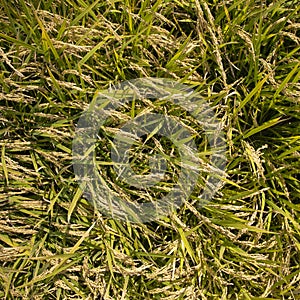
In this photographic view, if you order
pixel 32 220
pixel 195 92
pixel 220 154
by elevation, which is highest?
pixel 195 92

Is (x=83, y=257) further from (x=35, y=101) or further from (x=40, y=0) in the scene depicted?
(x=40, y=0)

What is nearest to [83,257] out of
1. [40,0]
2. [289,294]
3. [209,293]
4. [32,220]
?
[32,220]


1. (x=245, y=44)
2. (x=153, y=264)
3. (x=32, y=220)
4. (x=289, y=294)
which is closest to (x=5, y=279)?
(x=32, y=220)

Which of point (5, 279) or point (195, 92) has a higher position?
point (195, 92)

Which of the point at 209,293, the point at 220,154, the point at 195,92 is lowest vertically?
the point at 209,293

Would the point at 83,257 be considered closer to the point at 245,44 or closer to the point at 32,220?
the point at 32,220

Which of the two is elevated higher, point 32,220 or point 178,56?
point 178,56
